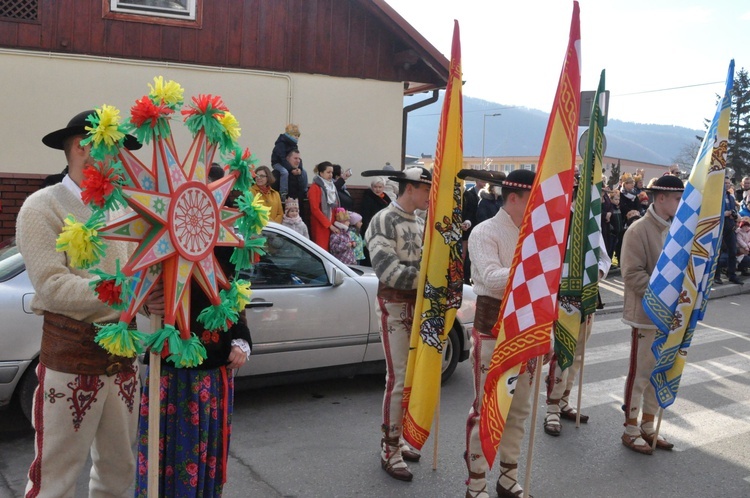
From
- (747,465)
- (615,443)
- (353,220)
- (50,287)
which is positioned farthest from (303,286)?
(353,220)

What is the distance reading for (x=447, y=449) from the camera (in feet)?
17.1

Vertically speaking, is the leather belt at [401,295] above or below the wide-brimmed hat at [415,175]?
below

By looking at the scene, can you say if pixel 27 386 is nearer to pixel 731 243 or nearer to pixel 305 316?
pixel 305 316

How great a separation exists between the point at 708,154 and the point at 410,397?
2.97 m

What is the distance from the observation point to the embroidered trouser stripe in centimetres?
546

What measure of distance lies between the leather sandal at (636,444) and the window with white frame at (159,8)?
30.6 ft

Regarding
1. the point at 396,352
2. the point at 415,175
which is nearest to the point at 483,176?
the point at 415,175

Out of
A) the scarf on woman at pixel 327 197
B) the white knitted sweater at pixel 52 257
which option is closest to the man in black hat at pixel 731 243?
the scarf on woman at pixel 327 197

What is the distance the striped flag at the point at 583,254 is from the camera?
5465mm

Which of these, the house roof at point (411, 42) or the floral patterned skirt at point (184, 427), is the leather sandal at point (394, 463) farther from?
the house roof at point (411, 42)

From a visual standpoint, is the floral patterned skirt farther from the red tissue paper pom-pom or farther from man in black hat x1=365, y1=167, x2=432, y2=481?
man in black hat x1=365, y1=167, x2=432, y2=481

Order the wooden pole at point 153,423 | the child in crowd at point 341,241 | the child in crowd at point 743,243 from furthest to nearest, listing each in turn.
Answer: the child in crowd at point 743,243
the child in crowd at point 341,241
the wooden pole at point 153,423

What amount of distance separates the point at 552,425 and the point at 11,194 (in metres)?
8.70

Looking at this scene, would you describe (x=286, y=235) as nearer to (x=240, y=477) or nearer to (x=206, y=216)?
(x=240, y=477)
